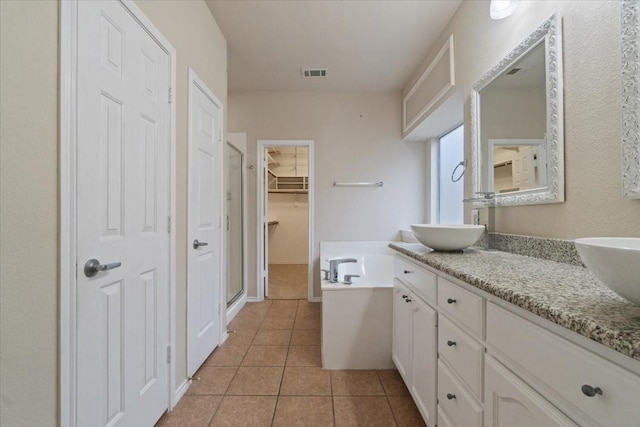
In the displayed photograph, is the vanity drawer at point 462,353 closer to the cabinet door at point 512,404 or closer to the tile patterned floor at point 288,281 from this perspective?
the cabinet door at point 512,404

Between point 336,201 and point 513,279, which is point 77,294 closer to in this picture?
point 513,279

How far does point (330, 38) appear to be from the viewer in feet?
7.77

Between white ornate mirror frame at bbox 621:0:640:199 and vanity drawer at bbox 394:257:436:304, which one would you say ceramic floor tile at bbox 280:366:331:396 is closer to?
vanity drawer at bbox 394:257:436:304

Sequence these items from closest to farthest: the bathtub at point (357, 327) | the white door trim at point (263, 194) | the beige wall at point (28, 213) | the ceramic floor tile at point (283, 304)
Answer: the beige wall at point (28, 213)
the bathtub at point (357, 327)
the ceramic floor tile at point (283, 304)
the white door trim at point (263, 194)

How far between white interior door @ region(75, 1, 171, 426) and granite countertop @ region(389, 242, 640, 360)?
1.32m

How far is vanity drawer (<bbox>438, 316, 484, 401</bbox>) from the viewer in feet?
2.88

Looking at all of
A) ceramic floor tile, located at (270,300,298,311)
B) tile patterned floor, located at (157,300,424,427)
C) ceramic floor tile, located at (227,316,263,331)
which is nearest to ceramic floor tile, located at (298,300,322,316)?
ceramic floor tile, located at (270,300,298,311)

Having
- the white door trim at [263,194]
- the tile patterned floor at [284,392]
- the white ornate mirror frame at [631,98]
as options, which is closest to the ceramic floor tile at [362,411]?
the tile patterned floor at [284,392]

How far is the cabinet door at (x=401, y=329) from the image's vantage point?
156cm

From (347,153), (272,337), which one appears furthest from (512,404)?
(347,153)

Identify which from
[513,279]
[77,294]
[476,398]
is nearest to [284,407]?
[476,398]

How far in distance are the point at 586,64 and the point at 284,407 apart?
2160 mm

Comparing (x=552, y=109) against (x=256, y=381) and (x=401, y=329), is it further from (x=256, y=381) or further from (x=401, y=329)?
(x=256, y=381)

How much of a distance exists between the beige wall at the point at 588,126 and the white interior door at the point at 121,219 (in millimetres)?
1853
